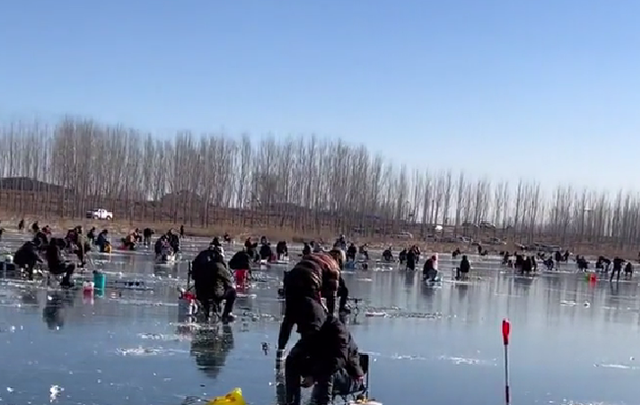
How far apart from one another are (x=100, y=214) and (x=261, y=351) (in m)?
83.7

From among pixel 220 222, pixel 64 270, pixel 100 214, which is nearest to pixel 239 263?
pixel 64 270

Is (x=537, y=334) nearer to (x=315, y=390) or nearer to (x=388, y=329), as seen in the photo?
(x=388, y=329)

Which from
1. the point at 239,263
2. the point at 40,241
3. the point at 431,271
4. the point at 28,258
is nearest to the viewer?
the point at 28,258

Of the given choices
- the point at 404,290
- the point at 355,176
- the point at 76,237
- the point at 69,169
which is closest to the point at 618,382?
the point at 404,290

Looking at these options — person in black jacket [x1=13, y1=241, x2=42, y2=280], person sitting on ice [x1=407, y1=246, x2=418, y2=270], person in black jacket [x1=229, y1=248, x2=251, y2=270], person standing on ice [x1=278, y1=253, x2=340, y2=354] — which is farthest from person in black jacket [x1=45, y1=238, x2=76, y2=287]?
person sitting on ice [x1=407, y1=246, x2=418, y2=270]

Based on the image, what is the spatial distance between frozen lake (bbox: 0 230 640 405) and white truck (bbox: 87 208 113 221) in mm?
68175

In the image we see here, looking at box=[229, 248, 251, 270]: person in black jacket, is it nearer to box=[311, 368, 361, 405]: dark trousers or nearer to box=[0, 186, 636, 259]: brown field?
box=[311, 368, 361, 405]: dark trousers

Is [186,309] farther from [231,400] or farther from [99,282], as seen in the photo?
[231,400]

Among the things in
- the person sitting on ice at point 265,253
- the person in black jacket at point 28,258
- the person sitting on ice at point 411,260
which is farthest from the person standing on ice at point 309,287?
the person sitting on ice at point 411,260

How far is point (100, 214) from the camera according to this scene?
314ft

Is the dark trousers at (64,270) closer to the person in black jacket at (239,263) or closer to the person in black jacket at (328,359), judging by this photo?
the person in black jacket at (239,263)

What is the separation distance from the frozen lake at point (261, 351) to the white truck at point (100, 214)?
6817 cm

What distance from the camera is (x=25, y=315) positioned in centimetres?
1733

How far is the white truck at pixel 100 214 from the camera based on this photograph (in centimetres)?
9391
